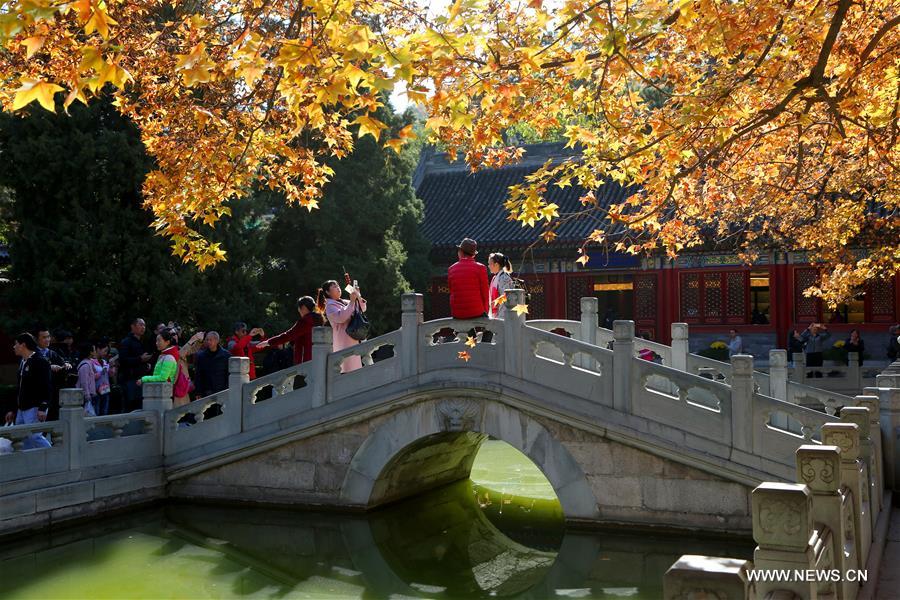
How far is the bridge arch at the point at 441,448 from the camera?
9.25 metres

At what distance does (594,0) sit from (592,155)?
4.15ft

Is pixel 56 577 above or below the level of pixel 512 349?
below

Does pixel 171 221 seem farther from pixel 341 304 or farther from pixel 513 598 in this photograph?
pixel 513 598

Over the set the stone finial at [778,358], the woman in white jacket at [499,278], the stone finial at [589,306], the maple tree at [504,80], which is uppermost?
the maple tree at [504,80]

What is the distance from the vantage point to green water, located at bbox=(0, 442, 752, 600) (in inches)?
314

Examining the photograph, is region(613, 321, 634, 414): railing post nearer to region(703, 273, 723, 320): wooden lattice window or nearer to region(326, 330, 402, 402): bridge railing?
region(326, 330, 402, 402): bridge railing

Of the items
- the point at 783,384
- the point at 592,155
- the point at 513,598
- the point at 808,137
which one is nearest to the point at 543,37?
the point at 592,155

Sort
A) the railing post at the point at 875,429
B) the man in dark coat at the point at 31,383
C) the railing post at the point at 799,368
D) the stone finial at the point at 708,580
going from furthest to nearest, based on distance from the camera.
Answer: the railing post at the point at 799,368
the man in dark coat at the point at 31,383
the railing post at the point at 875,429
the stone finial at the point at 708,580

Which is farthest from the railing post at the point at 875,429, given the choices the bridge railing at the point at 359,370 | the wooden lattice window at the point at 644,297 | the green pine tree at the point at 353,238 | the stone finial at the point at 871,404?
the wooden lattice window at the point at 644,297

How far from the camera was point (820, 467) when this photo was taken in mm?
4621

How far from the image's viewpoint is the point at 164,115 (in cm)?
758

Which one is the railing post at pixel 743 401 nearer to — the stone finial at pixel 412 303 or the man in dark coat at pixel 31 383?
the stone finial at pixel 412 303

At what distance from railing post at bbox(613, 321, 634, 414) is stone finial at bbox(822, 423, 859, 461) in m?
3.51

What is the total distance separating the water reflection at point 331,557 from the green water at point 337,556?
11 mm
